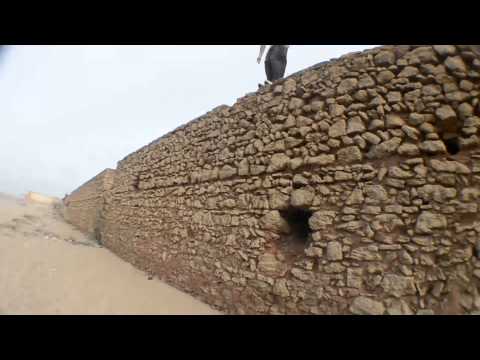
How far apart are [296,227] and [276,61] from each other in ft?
11.6

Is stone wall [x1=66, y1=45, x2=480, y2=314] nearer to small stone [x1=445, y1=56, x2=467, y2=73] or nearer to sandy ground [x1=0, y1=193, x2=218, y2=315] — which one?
small stone [x1=445, y1=56, x2=467, y2=73]

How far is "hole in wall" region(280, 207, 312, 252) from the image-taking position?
113 inches

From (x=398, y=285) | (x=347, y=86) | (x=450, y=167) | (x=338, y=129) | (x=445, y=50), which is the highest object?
(x=445, y=50)

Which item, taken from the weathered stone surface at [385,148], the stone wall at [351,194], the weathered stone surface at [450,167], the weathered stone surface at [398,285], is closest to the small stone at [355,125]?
the stone wall at [351,194]

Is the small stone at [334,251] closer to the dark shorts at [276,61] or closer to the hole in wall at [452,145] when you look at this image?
the hole in wall at [452,145]

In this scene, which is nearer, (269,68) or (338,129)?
(338,129)

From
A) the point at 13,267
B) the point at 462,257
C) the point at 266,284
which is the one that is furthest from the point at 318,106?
the point at 13,267

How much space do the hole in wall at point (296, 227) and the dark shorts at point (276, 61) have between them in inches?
123

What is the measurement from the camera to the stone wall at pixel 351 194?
1.98 meters

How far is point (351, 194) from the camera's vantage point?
7.77 ft

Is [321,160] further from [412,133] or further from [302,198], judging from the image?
[412,133]

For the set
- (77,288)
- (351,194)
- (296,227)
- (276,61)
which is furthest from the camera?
(276,61)

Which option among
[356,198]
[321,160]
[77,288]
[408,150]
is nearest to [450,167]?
[408,150]

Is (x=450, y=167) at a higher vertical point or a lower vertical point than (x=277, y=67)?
lower
